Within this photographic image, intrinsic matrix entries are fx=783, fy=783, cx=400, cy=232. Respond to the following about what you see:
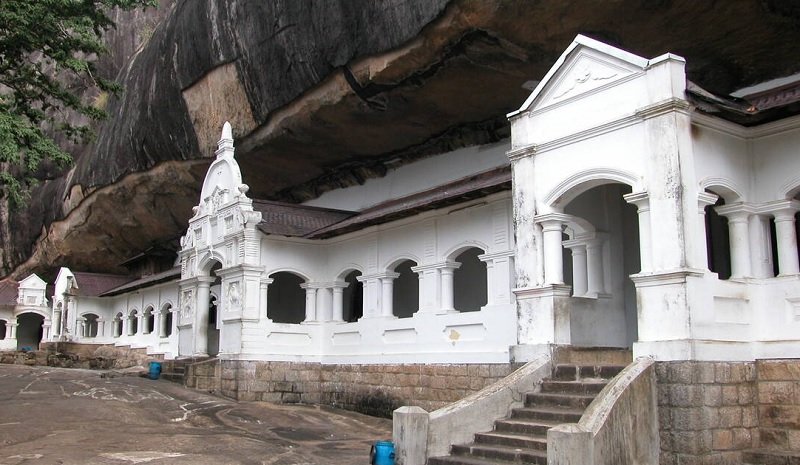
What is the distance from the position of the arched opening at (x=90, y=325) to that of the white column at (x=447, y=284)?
86.3 ft

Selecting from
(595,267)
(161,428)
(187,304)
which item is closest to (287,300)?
(187,304)

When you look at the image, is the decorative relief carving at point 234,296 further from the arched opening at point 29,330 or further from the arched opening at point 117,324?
the arched opening at point 29,330

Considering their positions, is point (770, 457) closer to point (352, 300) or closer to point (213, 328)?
point (352, 300)

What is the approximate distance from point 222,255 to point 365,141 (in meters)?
4.77

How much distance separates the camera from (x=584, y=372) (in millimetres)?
10539

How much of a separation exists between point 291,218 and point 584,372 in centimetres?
1094

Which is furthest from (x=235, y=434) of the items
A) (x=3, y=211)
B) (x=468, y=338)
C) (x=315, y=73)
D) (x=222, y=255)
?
(x=3, y=211)

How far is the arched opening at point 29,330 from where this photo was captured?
152ft

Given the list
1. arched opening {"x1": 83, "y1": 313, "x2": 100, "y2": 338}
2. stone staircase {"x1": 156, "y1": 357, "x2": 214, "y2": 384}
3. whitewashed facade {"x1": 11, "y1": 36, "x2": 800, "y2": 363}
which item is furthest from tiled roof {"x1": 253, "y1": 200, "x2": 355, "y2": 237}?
arched opening {"x1": 83, "y1": 313, "x2": 100, "y2": 338}

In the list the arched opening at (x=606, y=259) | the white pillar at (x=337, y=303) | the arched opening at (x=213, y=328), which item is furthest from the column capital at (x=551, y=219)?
the arched opening at (x=213, y=328)

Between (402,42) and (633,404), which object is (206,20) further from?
(633,404)

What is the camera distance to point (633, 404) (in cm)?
898

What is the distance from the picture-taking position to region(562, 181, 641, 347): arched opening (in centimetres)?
1241

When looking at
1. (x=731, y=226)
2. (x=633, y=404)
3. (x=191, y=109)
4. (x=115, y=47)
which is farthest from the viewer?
(x=115, y=47)
